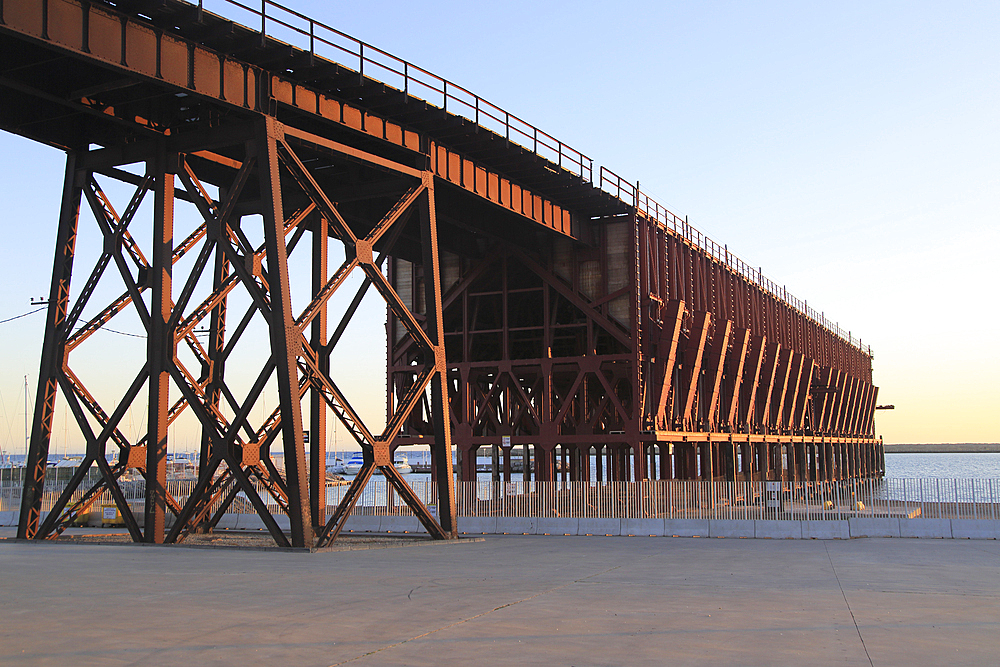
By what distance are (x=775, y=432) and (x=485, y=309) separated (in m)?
25.5

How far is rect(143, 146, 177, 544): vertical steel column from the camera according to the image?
75.7 feet

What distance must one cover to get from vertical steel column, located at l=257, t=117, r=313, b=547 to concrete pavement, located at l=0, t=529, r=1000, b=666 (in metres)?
1.89

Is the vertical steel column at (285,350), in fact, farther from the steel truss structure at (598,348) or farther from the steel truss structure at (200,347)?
the steel truss structure at (598,348)

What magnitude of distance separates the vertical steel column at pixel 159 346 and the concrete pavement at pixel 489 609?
2471 millimetres

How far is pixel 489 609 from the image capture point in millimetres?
12523

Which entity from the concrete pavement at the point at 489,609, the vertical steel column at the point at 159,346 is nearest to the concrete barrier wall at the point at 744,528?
the concrete pavement at the point at 489,609

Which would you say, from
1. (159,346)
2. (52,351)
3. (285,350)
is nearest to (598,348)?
(285,350)

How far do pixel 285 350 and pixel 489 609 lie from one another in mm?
11183

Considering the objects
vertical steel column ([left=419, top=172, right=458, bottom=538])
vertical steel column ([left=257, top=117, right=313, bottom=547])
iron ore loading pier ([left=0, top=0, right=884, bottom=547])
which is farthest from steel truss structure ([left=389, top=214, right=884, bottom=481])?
vertical steel column ([left=257, top=117, right=313, bottom=547])

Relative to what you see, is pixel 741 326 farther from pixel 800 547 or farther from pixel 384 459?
pixel 384 459

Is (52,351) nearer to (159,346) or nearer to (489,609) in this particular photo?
(159,346)

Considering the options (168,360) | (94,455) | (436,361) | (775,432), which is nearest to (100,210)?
(168,360)

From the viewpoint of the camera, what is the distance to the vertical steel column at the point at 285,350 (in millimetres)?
21969

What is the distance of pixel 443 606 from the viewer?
41.9 ft
